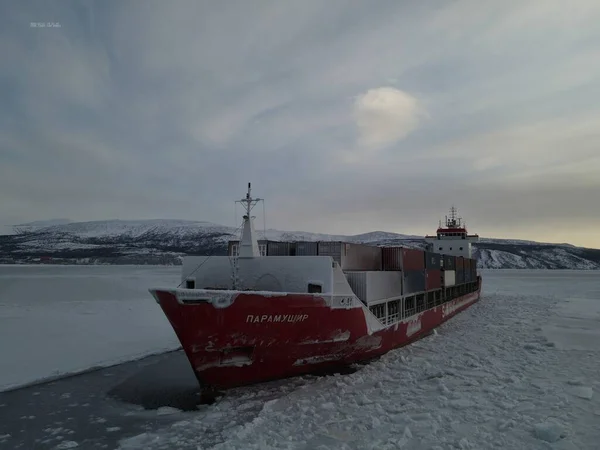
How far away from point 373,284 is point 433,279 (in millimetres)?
9590

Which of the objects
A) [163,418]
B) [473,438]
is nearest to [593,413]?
[473,438]

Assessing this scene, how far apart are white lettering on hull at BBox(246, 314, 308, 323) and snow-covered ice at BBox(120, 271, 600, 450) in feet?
5.96

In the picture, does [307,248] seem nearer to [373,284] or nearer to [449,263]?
[373,284]

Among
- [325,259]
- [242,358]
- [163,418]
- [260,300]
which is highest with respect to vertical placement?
[325,259]

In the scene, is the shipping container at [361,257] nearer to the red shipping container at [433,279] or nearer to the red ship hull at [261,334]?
the red ship hull at [261,334]

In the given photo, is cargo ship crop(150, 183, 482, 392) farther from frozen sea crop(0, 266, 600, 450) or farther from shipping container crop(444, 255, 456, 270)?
shipping container crop(444, 255, 456, 270)

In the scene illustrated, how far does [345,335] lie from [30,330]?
43.7ft

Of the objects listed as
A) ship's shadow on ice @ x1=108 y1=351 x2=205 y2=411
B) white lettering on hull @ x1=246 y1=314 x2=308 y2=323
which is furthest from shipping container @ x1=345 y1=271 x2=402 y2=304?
ship's shadow on ice @ x1=108 y1=351 x2=205 y2=411

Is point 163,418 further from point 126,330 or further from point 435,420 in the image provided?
point 126,330

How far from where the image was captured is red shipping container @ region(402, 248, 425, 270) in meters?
18.6

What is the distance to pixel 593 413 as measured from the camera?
8391mm

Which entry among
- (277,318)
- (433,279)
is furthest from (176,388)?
(433,279)

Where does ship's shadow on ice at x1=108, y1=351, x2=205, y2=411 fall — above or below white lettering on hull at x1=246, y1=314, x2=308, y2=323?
below

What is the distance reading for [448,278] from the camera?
88.8 ft
